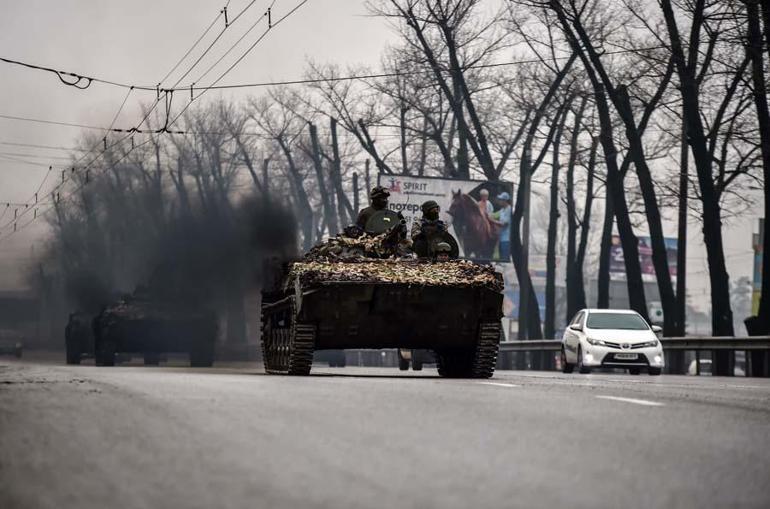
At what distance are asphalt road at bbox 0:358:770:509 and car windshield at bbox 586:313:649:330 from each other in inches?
785

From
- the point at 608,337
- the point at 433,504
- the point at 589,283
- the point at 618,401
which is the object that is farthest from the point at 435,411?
the point at 589,283

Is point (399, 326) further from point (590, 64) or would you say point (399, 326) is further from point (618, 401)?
point (590, 64)

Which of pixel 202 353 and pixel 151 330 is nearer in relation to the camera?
pixel 151 330

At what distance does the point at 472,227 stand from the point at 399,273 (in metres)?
30.5

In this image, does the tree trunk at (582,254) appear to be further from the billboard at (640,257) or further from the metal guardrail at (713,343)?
the billboard at (640,257)

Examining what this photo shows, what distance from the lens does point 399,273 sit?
19328 millimetres

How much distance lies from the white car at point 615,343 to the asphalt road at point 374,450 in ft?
61.7

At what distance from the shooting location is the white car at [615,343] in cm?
3138

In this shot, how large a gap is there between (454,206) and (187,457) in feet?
136

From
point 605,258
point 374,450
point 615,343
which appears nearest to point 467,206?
point 605,258

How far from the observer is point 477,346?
19.8 m

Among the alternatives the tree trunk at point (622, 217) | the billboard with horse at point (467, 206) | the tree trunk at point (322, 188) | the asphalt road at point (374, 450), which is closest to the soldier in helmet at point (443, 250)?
the asphalt road at point (374, 450)

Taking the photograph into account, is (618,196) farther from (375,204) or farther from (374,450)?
(374,450)

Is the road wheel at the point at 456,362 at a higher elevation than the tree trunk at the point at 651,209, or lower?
lower
